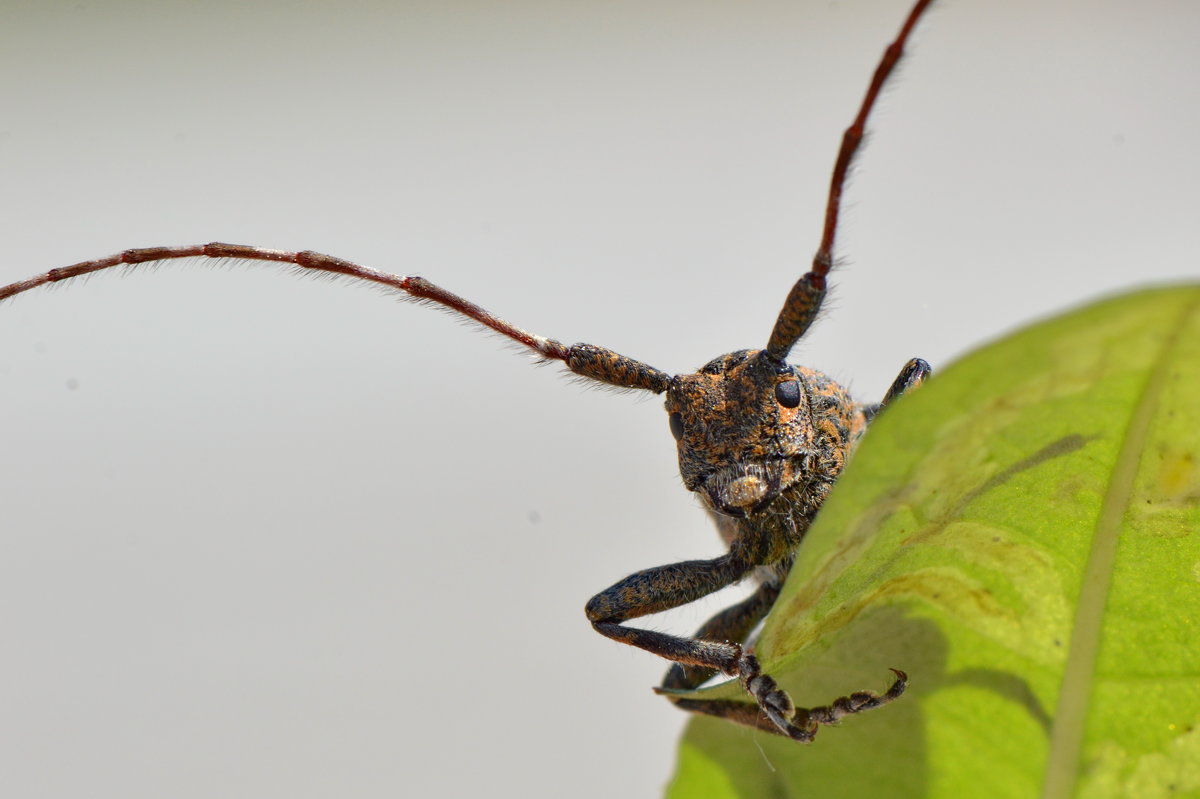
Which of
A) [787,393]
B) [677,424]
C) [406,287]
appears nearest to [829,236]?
[787,393]

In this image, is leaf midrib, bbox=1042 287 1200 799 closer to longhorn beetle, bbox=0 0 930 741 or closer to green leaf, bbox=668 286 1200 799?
green leaf, bbox=668 286 1200 799

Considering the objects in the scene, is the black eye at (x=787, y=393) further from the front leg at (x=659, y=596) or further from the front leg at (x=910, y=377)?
the front leg at (x=659, y=596)

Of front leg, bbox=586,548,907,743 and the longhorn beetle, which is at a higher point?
the longhorn beetle

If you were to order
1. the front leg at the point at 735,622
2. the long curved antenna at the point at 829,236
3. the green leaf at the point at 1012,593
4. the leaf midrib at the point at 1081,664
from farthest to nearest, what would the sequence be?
the front leg at the point at 735,622 → the long curved antenna at the point at 829,236 → the leaf midrib at the point at 1081,664 → the green leaf at the point at 1012,593

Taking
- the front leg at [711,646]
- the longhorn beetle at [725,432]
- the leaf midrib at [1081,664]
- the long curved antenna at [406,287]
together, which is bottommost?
the leaf midrib at [1081,664]

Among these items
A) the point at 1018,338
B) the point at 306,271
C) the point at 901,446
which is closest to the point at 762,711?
the point at 901,446

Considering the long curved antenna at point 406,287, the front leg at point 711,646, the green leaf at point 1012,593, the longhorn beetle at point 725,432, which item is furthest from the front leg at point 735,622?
the green leaf at point 1012,593

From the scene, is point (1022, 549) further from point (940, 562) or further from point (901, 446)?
point (901, 446)

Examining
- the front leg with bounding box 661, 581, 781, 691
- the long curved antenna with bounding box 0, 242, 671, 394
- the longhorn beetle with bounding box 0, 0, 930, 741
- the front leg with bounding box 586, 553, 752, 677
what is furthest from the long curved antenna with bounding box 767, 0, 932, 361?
the front leg with bounding box 661, 581, 781, 691
